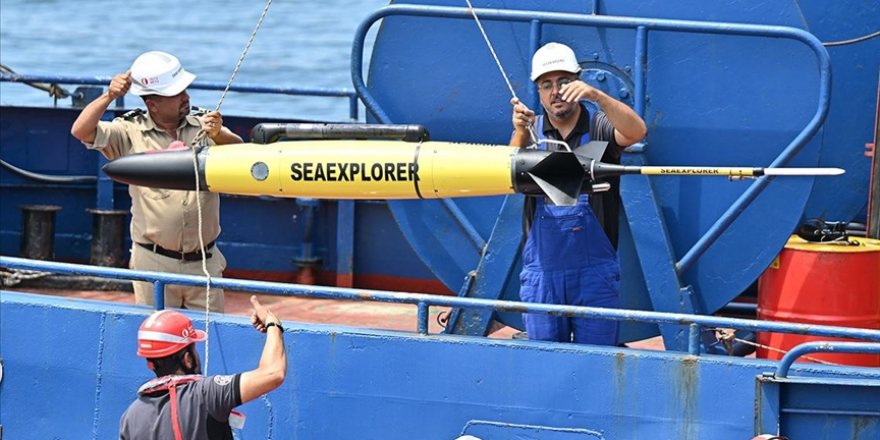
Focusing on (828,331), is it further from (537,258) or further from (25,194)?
(25,194)

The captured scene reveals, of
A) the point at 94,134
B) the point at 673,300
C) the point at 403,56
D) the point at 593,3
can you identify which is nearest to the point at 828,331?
the point at 673,300

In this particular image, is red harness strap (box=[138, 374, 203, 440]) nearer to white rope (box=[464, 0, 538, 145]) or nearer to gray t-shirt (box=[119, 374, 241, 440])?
gray t-shirt (box=[119, 374, 241, 440])

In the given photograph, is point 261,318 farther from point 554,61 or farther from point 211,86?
point 211,86

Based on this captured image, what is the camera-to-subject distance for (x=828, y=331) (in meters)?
6.00

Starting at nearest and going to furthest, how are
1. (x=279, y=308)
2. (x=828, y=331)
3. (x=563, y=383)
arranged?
(x=828, y=331), (x=563, y=383), (x=279, y=308)

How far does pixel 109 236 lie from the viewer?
9.40m

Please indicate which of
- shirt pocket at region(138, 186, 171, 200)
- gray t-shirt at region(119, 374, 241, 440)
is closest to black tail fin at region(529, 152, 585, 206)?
gray t-shirt at region(119, 374, 241, 440)

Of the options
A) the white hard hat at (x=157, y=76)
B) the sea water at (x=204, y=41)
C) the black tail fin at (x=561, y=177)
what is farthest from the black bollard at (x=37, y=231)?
the sea water at (x=204, y=41)

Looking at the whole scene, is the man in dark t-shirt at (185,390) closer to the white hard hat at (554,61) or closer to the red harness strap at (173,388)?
the red harness strap at (173,388)

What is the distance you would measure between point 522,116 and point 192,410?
198 centimetres

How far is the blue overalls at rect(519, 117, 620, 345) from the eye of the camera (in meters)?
6.51

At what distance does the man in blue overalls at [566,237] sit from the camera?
644cm

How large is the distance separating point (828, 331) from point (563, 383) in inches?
46.2

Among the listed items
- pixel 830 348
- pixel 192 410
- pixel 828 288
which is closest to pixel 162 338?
pixel 192 410
